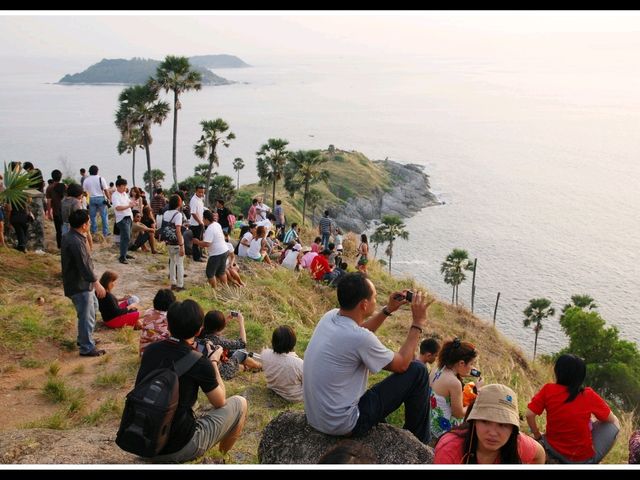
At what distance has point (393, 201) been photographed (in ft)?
349

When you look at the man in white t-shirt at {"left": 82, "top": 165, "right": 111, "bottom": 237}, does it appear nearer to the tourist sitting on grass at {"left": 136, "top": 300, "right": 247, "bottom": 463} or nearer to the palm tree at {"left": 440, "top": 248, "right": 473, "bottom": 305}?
the tourist sitting on grass at {"left": 136, "top": 300, "right": 247, "bottom": 463}

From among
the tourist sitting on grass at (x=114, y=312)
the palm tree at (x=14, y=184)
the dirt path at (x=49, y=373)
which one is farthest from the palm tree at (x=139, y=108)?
the tourist sitting on grass at (x=114, y=312)

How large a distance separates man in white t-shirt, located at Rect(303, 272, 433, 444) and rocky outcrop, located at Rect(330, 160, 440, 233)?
89343mm

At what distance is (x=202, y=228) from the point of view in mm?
12273

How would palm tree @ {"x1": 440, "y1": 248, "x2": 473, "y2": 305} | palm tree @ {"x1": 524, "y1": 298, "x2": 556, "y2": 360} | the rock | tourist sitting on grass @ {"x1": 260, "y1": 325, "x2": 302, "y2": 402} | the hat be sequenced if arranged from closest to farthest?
the hat
the rock
tourist sitting on grass @ {"x1": 260, "y1": 325, "x2": 302, "y2": 402}
palm tree @ {"x1": 524, "y1": 298, "x2": 556, "y2": 360}
palm tree @ {"x1": 440, "y1": 248, "x2": 473, "y2": 305}

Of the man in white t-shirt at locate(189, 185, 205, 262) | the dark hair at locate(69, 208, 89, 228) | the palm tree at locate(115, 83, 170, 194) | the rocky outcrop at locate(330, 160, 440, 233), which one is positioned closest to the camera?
the dark hair at locate(69, 208, 89, 228)

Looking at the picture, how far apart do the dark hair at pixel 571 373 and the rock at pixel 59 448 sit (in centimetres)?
349

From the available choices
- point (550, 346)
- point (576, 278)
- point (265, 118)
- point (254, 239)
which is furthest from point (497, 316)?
point (265, 118)

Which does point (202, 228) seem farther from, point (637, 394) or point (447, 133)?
point (447, 133)

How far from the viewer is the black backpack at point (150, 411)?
3664 millimetres

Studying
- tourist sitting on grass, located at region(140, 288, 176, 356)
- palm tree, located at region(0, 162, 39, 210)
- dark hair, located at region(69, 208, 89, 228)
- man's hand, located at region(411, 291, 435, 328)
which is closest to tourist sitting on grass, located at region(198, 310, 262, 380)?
tourist sitting on grass, located at region(140, 288, 176, 356)

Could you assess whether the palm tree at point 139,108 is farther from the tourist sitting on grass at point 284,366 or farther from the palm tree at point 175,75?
the tourist sitting on grass at point 284,366

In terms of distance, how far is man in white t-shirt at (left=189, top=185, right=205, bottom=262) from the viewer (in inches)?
448
